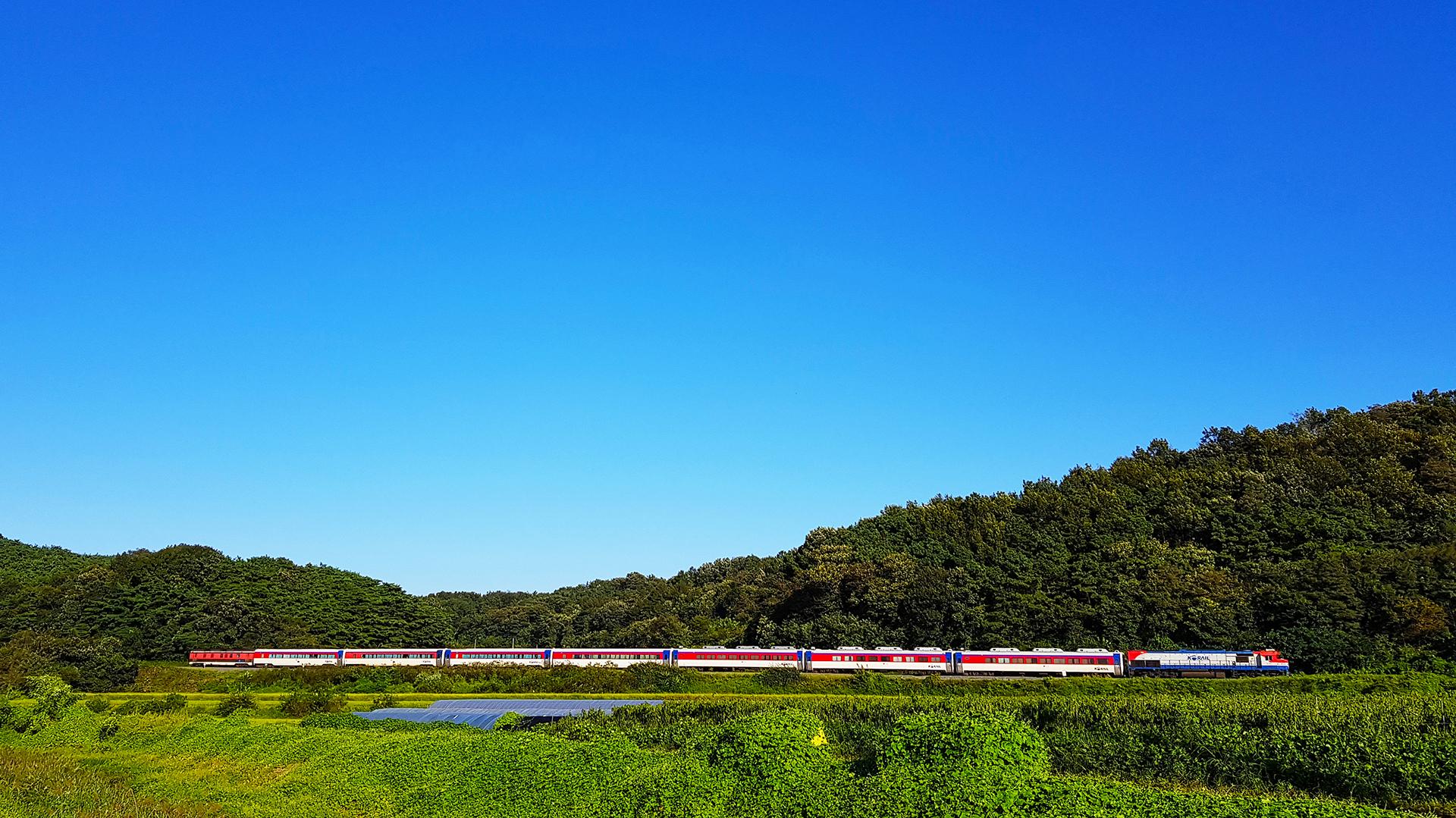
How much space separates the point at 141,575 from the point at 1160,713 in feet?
337

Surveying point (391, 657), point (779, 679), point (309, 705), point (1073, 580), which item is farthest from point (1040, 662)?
point (391, 657)

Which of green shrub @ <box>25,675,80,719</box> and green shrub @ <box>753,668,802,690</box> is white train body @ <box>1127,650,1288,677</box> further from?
green shrub @ <box>25,675,80,719</box>

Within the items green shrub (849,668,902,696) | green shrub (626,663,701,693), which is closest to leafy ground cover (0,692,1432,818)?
green shrub (626,663,701,693)

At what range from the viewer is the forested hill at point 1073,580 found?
72312 mm

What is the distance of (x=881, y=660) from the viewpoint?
79.0 metres

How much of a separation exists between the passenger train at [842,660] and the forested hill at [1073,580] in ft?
14.3

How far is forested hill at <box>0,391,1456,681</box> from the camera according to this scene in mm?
72312

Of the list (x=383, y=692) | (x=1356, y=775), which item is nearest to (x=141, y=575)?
(x=383, y=692)

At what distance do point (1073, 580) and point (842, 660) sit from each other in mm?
22711

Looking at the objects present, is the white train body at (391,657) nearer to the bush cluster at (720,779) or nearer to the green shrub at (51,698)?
the green shrub at (51,698)

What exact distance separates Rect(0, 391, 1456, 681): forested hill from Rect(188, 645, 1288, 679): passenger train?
4345 mm

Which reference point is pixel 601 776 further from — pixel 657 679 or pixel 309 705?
pixel 657 679

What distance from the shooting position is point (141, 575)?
102375 mm

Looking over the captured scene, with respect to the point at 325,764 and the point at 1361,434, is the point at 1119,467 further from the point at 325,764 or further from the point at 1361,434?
the point at 325,764
